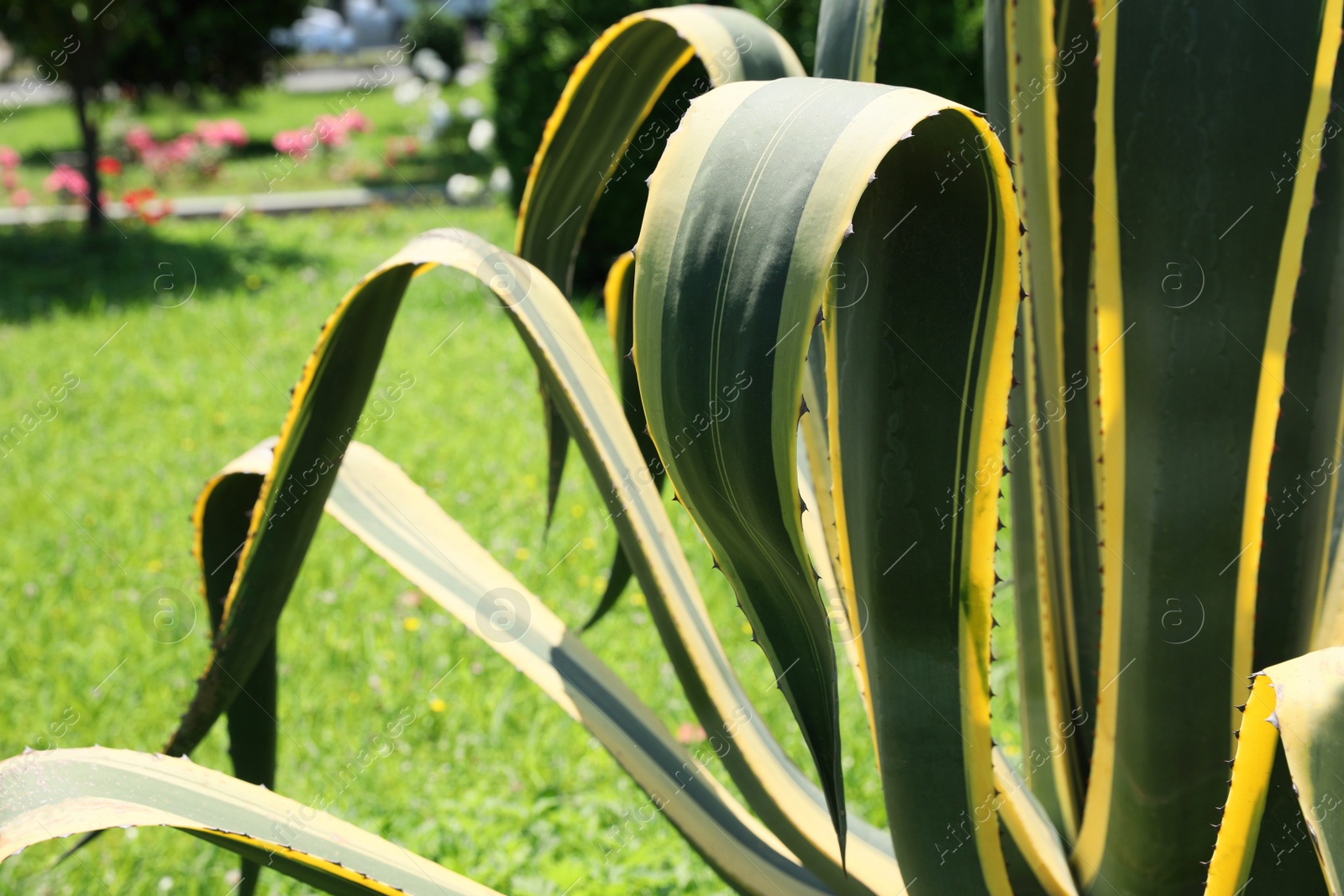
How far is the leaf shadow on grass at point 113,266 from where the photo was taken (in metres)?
6.57

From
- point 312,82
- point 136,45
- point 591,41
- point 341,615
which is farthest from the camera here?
point 312,82

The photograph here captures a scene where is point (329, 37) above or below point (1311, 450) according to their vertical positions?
below

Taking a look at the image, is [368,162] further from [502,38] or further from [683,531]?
[683,531]

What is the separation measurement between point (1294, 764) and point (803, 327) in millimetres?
405

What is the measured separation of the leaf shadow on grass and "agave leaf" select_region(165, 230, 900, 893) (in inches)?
234

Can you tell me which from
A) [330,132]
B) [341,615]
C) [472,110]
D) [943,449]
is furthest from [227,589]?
[330,132]

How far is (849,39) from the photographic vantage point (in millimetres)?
1173

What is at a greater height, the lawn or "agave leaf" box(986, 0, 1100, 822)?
"agave leaf" box(986, 0, 1100, 822)

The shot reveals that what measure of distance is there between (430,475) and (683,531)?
99 centimetres

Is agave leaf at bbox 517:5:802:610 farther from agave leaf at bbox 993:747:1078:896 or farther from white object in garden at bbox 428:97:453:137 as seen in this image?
white object in garden at bbox 428:97:453:137

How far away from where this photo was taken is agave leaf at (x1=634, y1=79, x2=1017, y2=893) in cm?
65

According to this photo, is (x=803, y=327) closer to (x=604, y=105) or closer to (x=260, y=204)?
(x=604, y=105)

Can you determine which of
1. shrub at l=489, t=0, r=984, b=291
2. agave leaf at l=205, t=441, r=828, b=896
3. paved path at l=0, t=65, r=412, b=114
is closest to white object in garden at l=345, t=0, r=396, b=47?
paved path at l=0, t=65, r=412, b=114

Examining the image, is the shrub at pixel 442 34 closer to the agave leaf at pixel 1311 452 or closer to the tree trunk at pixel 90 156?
the tree trunk at pixel 90 156
